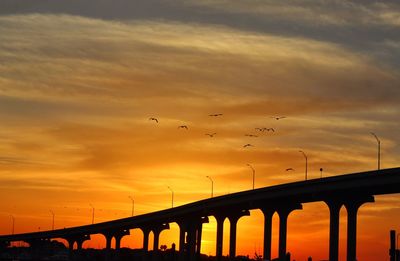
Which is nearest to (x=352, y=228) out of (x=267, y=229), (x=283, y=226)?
(x=283, y=226)

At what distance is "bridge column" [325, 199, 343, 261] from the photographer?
531 feet

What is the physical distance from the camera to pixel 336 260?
165 m

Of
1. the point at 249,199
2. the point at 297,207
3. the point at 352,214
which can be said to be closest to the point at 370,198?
the point at 352,214

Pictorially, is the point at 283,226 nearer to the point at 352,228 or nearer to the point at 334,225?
the point at 334,225

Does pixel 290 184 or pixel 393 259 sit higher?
pixel 290 184

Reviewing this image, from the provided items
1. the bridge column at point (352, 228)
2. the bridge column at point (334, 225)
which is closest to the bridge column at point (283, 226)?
the bridge column at point (334, 225)

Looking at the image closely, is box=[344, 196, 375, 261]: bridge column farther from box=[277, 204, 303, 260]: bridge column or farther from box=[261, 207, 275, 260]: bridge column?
box=[261, 207, 275, 260]: bridge column

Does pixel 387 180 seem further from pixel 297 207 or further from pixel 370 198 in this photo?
pixel 297 207

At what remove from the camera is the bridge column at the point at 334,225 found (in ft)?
531

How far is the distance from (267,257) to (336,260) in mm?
Result: 25936

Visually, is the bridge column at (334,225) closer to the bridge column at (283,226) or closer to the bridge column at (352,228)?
the bridge column at (352,228)

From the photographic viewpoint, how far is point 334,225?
6393 inches

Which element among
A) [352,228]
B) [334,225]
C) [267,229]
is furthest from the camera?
[267,229]

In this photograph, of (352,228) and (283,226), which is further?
(283,226)
